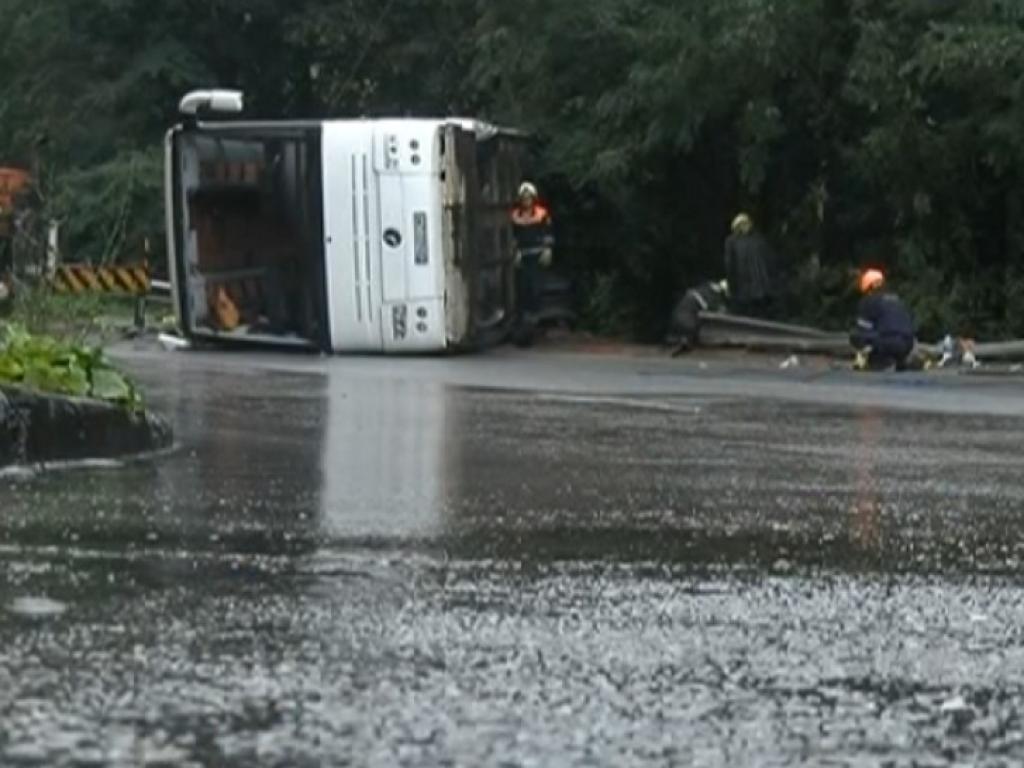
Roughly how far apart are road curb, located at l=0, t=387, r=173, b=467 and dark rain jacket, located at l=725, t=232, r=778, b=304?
16.9m

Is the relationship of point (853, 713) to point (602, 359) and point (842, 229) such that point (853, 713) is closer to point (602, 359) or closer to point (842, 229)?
point (602, 359)

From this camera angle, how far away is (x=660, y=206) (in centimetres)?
3406

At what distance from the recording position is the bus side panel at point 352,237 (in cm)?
2938

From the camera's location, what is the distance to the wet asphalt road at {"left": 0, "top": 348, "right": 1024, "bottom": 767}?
7.61 metres

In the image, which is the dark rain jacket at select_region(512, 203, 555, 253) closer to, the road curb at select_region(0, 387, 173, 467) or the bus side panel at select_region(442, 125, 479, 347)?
the bus side panel at select_region(442, 125, 479, 347)

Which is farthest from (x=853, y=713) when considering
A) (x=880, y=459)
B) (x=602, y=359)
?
(x=602, y=359)

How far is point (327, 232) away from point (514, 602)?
65.1 ft

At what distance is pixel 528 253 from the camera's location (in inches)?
1278

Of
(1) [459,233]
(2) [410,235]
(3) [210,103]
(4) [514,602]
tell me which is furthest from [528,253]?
(4) [514,602]

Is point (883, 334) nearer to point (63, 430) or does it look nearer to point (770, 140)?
point (770, 140)

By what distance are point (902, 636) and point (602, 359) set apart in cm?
2106

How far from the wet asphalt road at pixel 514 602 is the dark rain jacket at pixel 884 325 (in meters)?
9.46

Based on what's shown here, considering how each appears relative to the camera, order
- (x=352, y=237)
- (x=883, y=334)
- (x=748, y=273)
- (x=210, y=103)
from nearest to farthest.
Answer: (x=883, y=334) → (x=352, y=237) → (x=210, y=103) → (x=748, y=273)

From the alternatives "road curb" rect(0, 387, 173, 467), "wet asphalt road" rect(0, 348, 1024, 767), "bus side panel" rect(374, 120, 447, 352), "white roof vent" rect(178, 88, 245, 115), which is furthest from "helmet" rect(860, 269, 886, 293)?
"road curb" rect(0, 387, 173, 467)
